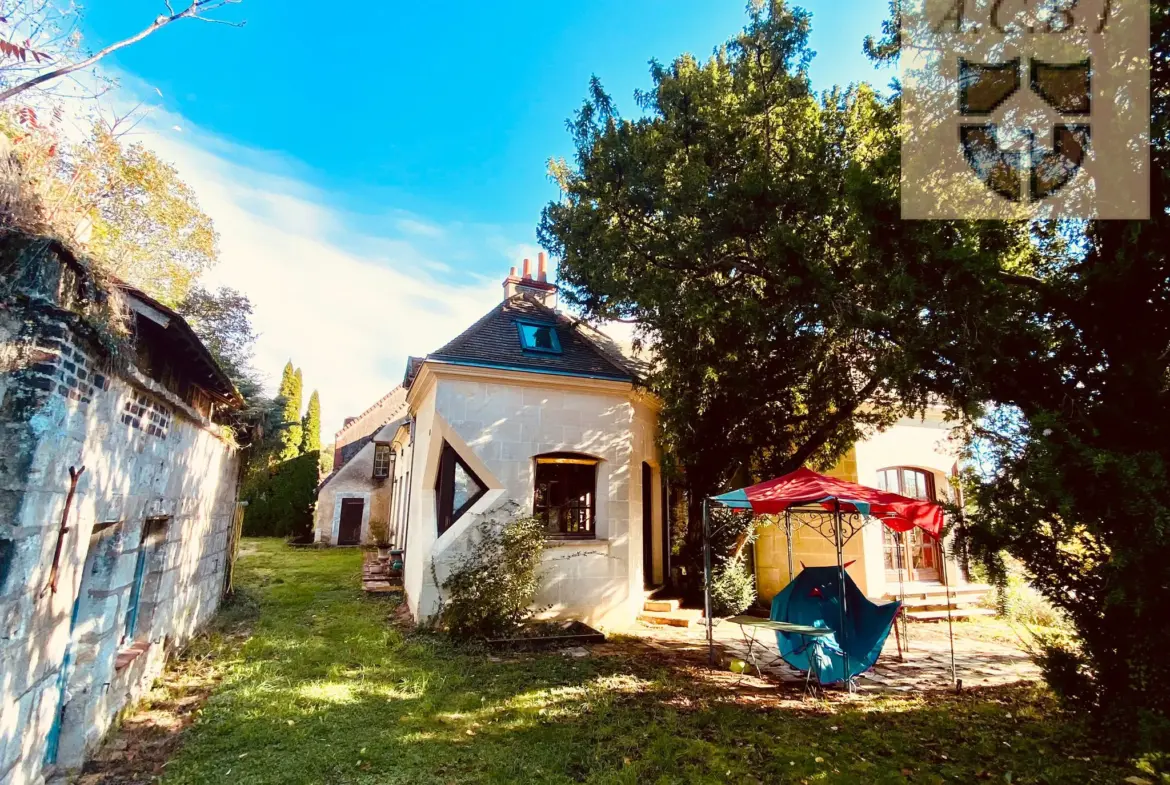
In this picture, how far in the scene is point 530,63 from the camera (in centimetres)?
785

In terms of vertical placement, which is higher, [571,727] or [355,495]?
[355,495]

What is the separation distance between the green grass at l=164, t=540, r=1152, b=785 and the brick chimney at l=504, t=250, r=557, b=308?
8007 mm

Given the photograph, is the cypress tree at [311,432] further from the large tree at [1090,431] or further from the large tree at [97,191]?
the large tree at [1090,431]

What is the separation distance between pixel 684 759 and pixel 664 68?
353 inches

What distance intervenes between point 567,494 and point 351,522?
16.2m

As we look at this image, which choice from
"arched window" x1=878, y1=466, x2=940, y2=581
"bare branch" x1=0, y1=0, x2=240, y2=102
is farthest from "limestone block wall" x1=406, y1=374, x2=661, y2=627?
"arched window" x1=878, y1=466, x2=940, y2=581

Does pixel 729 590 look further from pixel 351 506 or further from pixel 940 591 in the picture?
pixel 351 506

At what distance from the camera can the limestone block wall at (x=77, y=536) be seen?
2846 mm

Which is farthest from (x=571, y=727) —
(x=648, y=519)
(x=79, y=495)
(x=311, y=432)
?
(x=311, y=432)

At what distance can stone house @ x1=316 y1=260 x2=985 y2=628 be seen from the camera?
27.4ft

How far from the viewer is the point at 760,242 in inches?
262

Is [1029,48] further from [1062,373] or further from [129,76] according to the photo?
[129,76]

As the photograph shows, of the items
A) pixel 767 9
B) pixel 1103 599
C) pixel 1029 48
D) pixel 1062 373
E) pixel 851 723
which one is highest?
pixel 767 9

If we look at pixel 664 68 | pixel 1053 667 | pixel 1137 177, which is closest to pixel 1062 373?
pixel 1137 177
